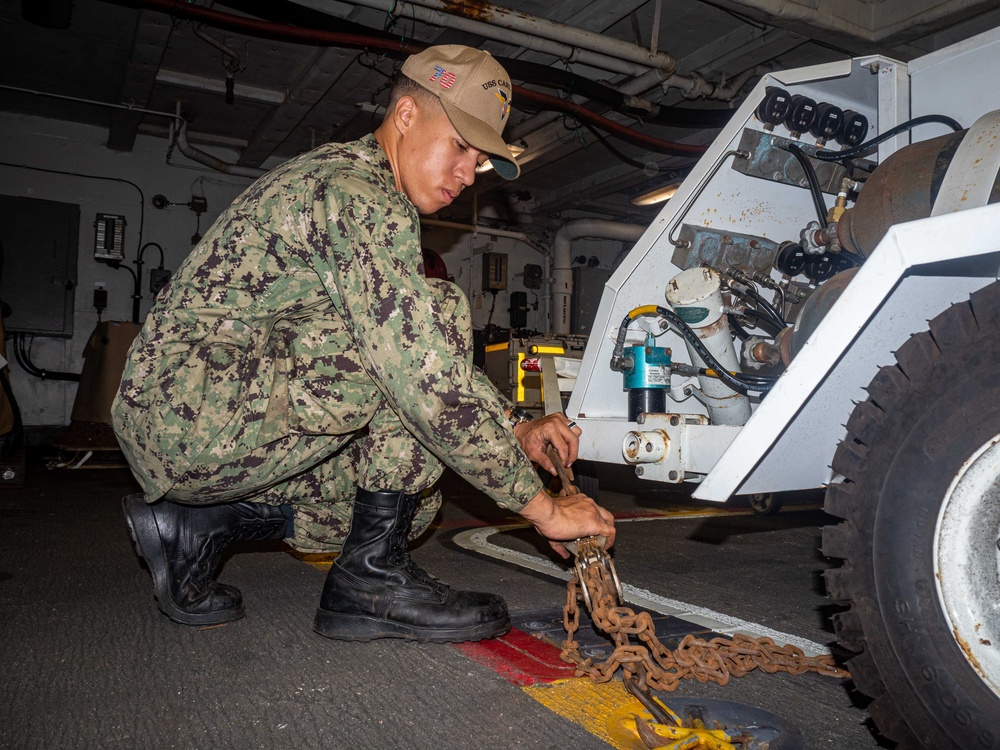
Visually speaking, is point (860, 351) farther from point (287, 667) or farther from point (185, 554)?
point (185, 554)

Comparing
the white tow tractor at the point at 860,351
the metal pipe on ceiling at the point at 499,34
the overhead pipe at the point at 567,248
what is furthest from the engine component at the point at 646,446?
the overhead pipe at the point at 567,248

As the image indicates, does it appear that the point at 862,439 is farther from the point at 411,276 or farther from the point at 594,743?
the point at 411,276

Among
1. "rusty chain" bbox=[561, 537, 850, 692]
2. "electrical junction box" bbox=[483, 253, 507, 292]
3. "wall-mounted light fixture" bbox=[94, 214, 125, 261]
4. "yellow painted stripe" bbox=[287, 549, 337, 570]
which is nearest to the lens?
"rusty chain" bbox=[561, 537, 850, 692]

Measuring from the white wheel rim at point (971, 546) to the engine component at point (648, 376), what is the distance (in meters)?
1.12

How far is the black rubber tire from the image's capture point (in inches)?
42.9

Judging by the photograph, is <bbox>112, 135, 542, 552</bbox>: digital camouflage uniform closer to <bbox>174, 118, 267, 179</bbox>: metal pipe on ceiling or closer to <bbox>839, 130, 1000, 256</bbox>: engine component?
<bbox>839, 130, 1000, 256</bbox>: engine component

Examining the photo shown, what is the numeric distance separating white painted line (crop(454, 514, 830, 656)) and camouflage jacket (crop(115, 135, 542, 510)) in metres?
0.77

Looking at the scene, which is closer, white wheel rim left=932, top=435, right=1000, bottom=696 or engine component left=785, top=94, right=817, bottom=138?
white wheel rim left=932, top=435, right=1000, bottom=696

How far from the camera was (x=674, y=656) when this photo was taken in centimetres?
158

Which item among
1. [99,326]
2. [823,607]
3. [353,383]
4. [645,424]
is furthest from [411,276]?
[99,326]

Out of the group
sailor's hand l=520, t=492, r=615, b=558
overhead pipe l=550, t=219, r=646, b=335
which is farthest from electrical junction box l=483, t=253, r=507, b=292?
sailor's hand l=520, t=492, r=615, b=558

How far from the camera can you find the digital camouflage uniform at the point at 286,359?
166 centimetres

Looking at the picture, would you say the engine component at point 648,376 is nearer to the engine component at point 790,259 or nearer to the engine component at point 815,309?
the engine component at point 815,309

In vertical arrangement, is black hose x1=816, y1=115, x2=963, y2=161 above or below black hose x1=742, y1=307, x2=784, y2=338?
above
